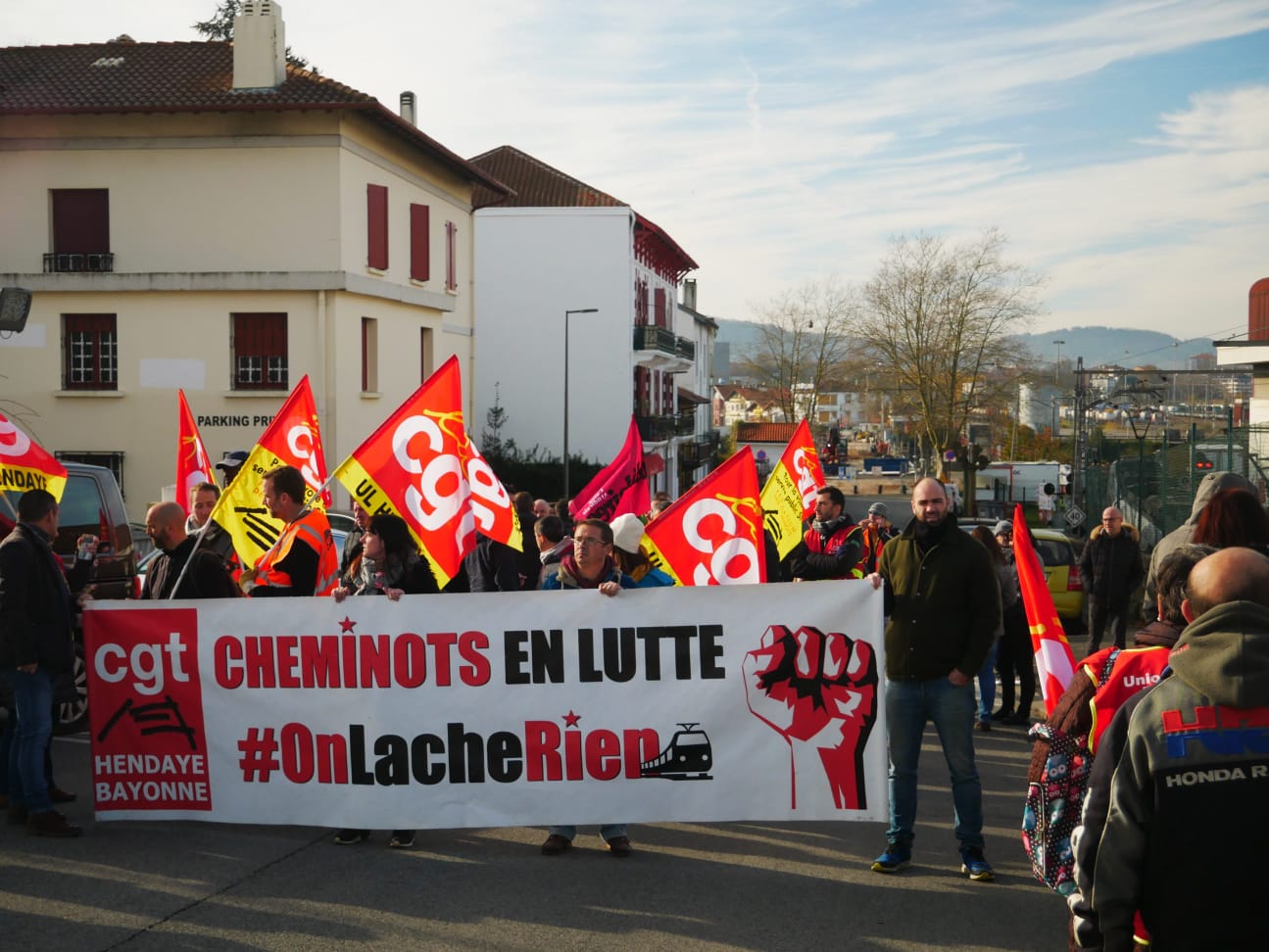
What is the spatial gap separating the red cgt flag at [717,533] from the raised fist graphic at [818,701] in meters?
1.30

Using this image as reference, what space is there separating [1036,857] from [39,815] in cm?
532

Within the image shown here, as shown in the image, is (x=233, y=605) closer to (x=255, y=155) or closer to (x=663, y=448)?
(x=255, y=155)

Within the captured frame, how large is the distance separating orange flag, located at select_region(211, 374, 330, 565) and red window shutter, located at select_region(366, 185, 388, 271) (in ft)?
71.6

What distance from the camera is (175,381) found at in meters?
29.3

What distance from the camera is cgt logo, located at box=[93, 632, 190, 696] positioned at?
23.5 feet

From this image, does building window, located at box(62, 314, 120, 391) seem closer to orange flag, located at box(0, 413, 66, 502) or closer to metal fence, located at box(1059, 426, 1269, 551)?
metal fence, located at box(1059, 426, 1269, 551)

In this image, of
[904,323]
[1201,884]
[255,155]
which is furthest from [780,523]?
[904,323]

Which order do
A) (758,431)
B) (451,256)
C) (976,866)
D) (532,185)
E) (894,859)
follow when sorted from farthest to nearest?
(758,431)
(532,185)
(451,256)
(894,859)
(976,866)

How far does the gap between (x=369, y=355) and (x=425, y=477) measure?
79.6 ft

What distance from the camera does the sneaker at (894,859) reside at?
653 centimetres

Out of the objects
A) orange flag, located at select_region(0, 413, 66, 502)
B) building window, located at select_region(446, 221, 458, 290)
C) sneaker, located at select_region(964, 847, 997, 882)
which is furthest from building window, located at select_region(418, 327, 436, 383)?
sneaker, located at select_region(964, 847, 997, 882)

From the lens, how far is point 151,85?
1142 inches

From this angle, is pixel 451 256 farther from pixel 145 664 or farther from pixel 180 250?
pixel 145 664

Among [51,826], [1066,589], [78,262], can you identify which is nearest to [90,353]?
[78,262]
